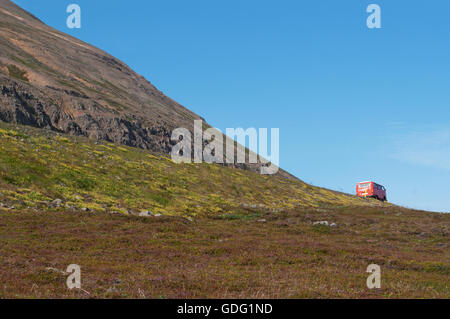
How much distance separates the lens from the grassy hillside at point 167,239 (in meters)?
13.1

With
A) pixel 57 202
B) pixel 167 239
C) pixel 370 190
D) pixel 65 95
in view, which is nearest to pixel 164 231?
pixel 167 239

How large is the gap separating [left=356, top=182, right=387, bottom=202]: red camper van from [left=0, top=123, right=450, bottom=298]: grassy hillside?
45.8 m

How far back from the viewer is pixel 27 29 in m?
115

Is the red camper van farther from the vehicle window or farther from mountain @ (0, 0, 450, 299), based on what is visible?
mountain @ (0, 0, 450, 299)

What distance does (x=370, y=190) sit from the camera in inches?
3588

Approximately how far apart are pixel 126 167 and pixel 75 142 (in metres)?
9.00

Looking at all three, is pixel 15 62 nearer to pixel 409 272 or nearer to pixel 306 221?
pixel 306 221

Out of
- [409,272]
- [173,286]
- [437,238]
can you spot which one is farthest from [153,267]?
[437,238]

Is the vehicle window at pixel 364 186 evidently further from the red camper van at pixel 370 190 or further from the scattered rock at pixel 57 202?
the scattered rock at pixel 57 202

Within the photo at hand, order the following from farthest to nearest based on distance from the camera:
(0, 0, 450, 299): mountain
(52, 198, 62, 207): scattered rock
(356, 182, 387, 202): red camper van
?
(356, 182, 387, 202): red camper van, (52, 198, 62, 207): scattered rock, (0, 0, 450, 299): mountain

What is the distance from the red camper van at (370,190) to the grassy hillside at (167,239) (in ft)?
150

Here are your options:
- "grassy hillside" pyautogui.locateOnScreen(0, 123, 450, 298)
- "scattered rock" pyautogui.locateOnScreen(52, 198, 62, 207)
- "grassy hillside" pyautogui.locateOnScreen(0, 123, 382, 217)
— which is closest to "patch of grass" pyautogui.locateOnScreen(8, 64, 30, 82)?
"grassy hillside" pyautogui.locateOnScreen(0, 123, 382, 217)

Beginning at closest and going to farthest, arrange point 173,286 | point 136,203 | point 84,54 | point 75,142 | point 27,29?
1. point 173,286
2. point 136,203
3. point 75,142
4. point 27,29
5. point 84,54

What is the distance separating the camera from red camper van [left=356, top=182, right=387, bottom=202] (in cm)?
9112
